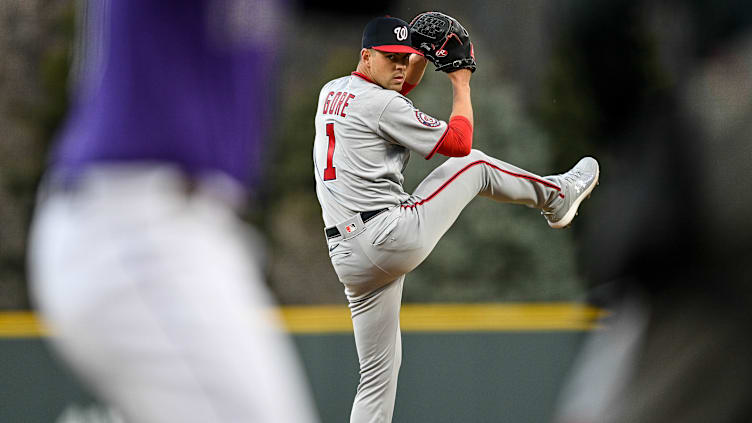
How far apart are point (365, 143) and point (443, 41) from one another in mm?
477

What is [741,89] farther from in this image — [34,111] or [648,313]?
[34,111]

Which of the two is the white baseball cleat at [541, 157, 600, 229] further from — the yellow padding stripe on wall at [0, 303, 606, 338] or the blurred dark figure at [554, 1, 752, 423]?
the blurred dark figure at [554, 1, 752, 423]

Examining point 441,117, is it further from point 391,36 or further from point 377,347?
point 391,36

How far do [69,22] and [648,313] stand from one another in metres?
11.2

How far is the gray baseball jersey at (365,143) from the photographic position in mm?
3666

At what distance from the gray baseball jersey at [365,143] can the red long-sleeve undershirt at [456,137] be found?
0.03 meters

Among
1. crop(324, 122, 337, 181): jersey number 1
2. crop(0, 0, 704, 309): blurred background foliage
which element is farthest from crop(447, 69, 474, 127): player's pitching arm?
crop(0, 0, 704, 309): blurred background foliage

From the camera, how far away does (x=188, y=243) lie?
1.83 meters

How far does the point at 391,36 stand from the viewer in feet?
11.5

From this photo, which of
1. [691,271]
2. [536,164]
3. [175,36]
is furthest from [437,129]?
[536,164]

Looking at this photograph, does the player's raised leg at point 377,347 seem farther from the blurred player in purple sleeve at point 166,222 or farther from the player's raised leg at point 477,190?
the blurred player in purple sleeve at point 166,222

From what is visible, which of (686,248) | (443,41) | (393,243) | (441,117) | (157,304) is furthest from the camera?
(441,117)

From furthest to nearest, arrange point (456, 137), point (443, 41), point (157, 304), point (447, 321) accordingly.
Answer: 1. point (447, 321)
2. point (456, 137)
3. point (443, 41)
4. point (157, 304)

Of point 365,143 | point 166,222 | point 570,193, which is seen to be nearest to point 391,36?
point 365,143
